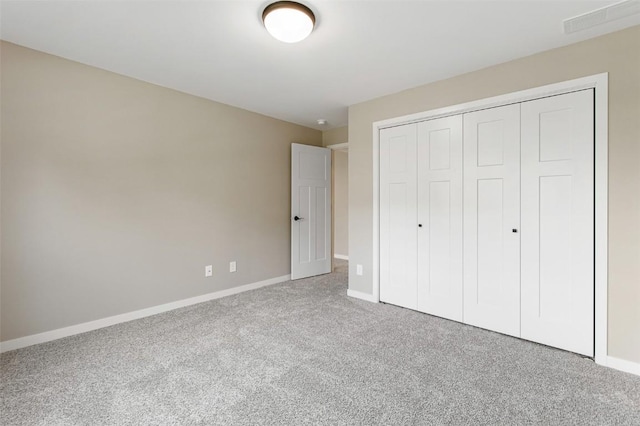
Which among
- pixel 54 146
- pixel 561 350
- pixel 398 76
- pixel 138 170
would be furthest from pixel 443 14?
pixel 54 146

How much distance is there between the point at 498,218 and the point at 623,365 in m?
1.28

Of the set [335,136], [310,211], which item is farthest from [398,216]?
[335,136]

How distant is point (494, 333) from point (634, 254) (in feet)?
3.80

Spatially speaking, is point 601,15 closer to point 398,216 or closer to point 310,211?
point 398,216

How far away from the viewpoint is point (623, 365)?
6.91ft

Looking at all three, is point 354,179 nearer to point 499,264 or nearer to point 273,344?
point 499,264

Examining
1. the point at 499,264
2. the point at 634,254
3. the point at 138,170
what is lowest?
the point at 499,264

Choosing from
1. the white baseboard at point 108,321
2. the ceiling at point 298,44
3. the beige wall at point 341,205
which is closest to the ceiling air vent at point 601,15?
the ceiling at point 298,44

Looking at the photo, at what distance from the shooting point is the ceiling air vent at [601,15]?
185 centimetres

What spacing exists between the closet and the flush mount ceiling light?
1.70 meters

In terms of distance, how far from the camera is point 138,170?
303cm

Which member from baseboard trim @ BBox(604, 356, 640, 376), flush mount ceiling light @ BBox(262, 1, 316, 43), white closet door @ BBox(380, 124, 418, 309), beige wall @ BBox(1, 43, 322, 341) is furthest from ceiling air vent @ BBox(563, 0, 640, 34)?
beige wall @ BBox(1, 43, 322, 341)

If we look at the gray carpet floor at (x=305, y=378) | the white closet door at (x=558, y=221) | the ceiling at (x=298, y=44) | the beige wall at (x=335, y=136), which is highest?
the ceiling at (x=298, y=44)

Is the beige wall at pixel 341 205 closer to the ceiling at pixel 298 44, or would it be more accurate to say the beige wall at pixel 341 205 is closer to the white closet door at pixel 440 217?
the white closet door at pixel 440 217
